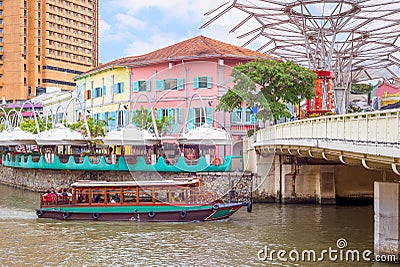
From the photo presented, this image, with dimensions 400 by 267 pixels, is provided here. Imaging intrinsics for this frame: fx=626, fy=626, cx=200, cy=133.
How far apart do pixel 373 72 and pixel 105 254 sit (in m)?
83.0

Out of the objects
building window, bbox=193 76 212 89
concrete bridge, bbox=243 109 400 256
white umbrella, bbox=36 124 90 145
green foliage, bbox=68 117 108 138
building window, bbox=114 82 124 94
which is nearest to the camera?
concrete bridge, bbox=243 109 400 256

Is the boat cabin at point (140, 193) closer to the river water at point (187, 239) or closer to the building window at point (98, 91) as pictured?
the river water at point (187, 239)

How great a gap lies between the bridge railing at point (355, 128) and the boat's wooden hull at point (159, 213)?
5.86 meters

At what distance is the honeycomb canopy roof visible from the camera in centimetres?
5853

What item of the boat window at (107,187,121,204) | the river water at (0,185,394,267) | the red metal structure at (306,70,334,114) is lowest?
the river water at (0,185,394,267)

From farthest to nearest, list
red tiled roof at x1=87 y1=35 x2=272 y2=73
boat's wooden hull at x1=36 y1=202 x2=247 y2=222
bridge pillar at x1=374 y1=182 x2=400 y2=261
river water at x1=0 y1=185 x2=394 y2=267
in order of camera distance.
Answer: red tiled roof at x1=87 y1=35 x2=272 y2=73, boat's wooden hull at x1=36 y1=202 x2=247 y2=222, river water at x1=0 y1=185 x2=394 y2=267, bridge pillar at x1=374 y1=182 x2=400 y2=261

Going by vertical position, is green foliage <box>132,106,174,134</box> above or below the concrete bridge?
above

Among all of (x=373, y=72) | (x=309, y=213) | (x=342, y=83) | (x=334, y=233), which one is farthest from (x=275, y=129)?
(x=373, y=72)

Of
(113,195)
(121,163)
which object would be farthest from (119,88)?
(113,195)

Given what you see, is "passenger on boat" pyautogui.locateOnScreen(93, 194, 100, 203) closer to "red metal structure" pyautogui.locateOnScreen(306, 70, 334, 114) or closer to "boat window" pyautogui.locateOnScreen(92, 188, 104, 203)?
"boat window" pyautogui.locateOnScreen(92, 188, 104, 203)

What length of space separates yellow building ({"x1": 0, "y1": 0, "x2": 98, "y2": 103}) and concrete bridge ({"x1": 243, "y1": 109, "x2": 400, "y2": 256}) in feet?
291

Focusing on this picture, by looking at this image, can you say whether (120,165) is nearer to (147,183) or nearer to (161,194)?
(147,183)

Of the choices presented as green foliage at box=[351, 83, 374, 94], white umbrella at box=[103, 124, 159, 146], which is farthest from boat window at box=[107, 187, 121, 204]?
green foliage at box=[351, 83, 374, 94]

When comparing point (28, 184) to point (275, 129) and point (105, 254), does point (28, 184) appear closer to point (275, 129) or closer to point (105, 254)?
point (275, 129)
